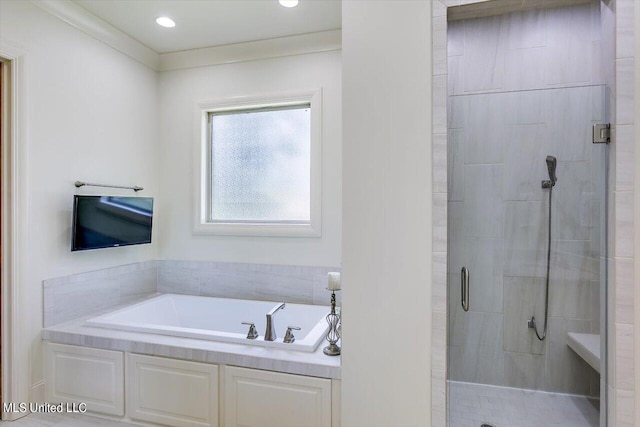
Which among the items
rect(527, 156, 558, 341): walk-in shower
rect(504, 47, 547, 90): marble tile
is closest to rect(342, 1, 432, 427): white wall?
rect(504, 47, 547, 90): marble tile

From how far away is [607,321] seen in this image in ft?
5.04

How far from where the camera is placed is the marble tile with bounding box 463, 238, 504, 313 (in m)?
1.71

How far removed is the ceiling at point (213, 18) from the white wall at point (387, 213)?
1071 mm

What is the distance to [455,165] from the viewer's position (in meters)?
1.70

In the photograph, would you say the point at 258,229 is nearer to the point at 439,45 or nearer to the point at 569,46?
the point at 439,45

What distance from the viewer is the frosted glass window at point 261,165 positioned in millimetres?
3127

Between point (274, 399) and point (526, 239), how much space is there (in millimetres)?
1565

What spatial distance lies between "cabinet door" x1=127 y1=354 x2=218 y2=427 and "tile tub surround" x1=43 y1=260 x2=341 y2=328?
0.82 m

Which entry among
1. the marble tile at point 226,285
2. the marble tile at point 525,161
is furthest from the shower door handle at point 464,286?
the marble tile at point 226,285

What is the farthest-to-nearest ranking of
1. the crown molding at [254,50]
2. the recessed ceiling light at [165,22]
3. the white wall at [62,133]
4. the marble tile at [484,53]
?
the crown molding at [254,50]
the recessed ceiling light at [165,22]
the white wall at [62,133]
the marble tile at [484,53]
